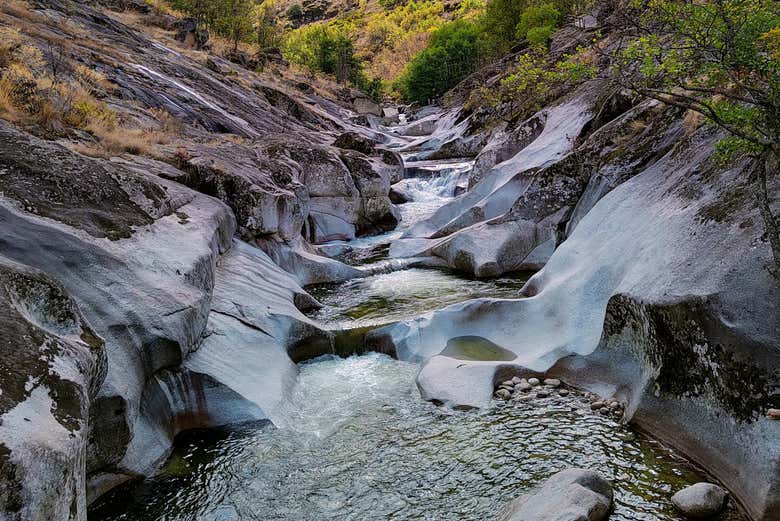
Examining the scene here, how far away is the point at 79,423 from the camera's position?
4.34 metres

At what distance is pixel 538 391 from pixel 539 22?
44577mm

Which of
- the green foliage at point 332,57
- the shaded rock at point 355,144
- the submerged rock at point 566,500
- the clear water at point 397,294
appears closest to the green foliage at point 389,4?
the green foliage at point 332,57

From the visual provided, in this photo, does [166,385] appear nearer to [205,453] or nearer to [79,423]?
[205,453]

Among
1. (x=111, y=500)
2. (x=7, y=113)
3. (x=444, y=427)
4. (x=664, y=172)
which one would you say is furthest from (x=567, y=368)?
(x=7, y=113)

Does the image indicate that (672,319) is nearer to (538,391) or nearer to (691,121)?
(538,391)

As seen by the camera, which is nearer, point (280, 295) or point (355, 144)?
point (280, 295)

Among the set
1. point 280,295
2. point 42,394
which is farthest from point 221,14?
point 42,394

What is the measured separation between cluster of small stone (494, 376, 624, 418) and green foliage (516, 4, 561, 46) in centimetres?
3655

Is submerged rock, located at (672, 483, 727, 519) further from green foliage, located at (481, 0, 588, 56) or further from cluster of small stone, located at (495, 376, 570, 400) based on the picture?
green foliage, located at (481, 0, 588, 56)

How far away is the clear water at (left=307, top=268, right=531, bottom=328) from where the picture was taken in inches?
506

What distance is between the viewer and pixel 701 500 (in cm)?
546

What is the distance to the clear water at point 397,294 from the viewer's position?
1286 centimetres

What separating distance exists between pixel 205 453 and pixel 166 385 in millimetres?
1171

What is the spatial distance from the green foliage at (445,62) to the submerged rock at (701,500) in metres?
63.1
